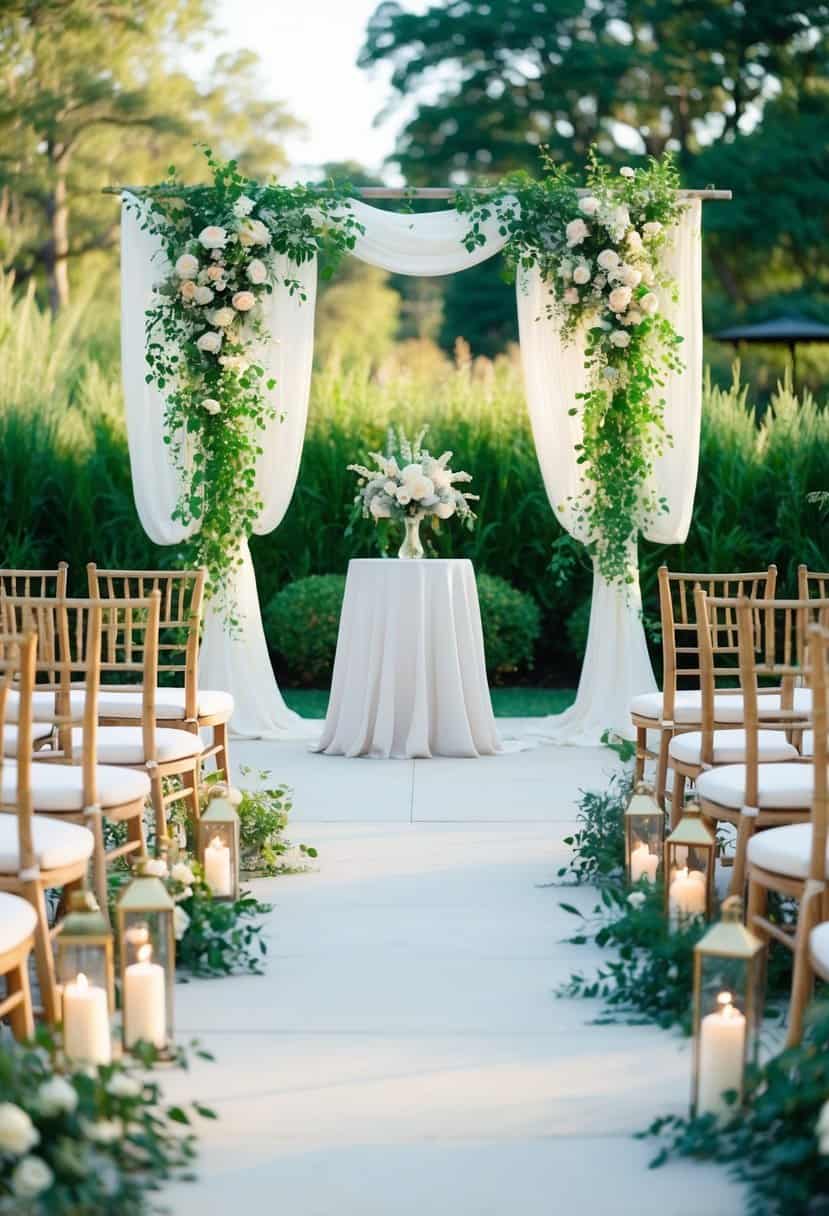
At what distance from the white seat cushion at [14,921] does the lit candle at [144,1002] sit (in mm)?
247

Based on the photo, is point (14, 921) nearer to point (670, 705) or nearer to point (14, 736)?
point (14, 736)

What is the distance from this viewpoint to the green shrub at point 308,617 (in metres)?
8.82

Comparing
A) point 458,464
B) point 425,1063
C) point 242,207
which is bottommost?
point 425,1063

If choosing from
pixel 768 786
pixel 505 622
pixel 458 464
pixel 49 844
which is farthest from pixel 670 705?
pixel 458 464

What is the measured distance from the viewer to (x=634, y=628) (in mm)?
7559

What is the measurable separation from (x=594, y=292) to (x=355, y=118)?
44.9ft

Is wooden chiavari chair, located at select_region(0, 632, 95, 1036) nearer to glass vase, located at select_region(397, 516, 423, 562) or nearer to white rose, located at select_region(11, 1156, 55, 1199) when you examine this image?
white rose, located at select_region(11, 1156, 55, 1199)

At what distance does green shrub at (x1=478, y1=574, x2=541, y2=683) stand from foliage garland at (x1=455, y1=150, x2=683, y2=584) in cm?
136

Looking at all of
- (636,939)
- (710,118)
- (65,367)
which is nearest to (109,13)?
(710,118)

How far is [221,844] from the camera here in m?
4.09

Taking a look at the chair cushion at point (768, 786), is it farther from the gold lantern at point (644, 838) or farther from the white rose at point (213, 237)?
the white rose at point (213, 237)

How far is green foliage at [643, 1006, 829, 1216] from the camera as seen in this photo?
229 cm

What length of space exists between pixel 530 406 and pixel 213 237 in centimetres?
168

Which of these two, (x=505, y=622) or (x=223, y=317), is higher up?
(x=223, y=317)
